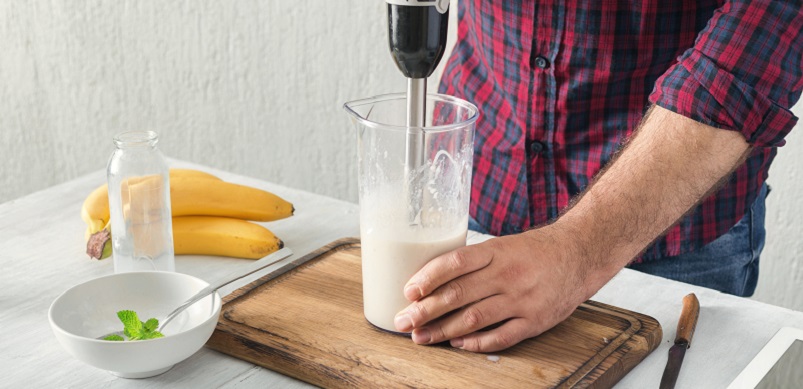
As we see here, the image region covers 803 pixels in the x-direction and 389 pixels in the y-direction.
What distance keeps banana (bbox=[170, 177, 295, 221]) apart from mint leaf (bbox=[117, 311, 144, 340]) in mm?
326

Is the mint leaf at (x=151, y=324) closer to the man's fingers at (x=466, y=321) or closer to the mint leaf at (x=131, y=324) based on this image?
the mint leaf at (x=131, y=324)

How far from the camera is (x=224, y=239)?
4.08ft

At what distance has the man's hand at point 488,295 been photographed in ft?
3.14

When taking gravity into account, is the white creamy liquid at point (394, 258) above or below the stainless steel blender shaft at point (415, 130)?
below

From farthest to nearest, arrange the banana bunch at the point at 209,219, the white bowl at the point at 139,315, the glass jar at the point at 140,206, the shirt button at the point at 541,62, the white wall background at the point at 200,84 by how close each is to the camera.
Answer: the white wall background at the point at 200,84 < the shirt button at the point at 541,62 < the banana bunch at the point at 209,219 < the glass jar at the point at 140,206 < the white bowl at the point at 139,315

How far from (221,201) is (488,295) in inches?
18.0

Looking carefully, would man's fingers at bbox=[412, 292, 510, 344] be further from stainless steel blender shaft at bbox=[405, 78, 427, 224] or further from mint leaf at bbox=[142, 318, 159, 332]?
mint leaf at bbox=[142, 318, 159, 332]

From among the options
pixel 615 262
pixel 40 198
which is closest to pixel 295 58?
pixel 40 198

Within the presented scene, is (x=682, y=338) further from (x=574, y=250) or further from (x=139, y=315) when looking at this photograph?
(x=139, y=315)

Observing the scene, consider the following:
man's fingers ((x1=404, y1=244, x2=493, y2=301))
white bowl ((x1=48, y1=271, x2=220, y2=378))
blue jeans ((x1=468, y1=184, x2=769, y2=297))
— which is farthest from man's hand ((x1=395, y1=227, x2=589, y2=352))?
blue jeans ((x1=468, y1=184, x2=769, y2=297))

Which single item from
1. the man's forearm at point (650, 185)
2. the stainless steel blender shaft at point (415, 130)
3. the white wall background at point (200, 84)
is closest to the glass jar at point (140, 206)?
the stainless steel blender shaft at point (415, 130)

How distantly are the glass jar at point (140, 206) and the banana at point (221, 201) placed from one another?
96mm

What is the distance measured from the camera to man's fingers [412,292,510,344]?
37.9 inches

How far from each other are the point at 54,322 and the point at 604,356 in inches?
22.0
